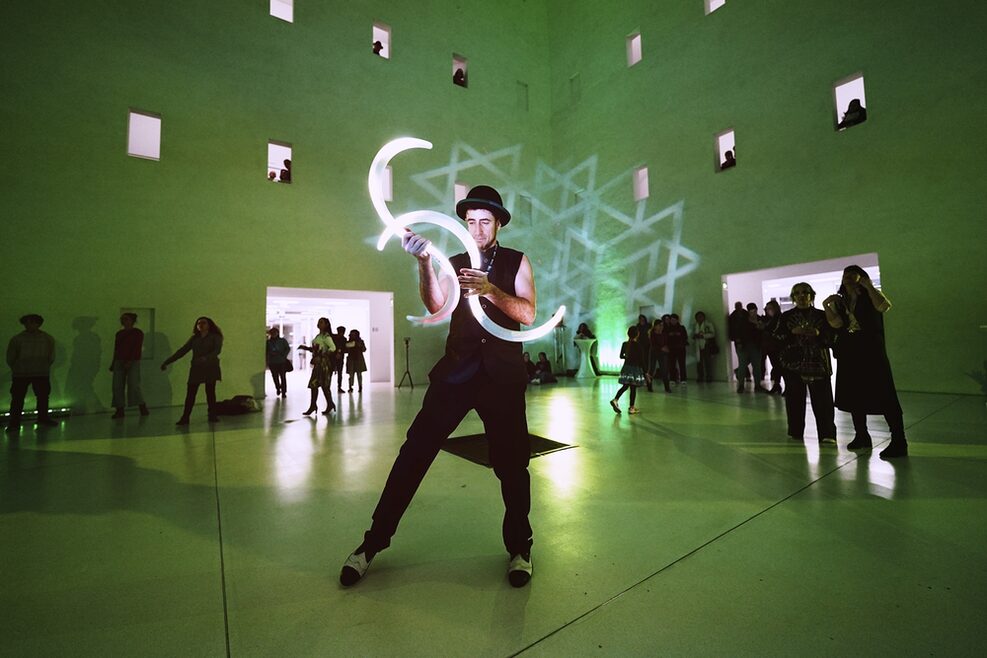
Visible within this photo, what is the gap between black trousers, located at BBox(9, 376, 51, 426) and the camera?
18.9 feet

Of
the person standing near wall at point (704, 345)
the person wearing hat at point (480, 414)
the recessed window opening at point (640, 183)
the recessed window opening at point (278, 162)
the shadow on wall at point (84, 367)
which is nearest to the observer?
the person wearing hat at point (480, 414)

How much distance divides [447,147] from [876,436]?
32.8ft

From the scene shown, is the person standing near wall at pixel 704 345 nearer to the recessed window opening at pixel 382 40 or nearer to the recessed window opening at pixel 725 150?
the recessed window opening at pixel 725 150

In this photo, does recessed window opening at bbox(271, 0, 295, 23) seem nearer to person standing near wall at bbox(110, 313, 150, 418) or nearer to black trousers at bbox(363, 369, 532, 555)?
person standing near wall at bbox(110, 313, 150, 418)

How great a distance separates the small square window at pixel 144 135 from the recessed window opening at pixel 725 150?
437 inches

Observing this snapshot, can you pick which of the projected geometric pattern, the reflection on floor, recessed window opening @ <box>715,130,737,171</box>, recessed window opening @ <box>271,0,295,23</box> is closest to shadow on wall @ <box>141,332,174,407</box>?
the reflection on floor

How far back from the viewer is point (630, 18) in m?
11.0

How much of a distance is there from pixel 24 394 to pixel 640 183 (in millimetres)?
12359

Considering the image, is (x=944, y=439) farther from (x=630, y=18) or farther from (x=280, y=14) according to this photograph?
(x=280, y=14)

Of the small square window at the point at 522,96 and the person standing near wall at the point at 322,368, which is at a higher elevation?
the small square window at the point at 522,96

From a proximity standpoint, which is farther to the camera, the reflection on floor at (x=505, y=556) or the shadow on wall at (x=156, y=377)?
the shadow on wall at (x=156, y=377)

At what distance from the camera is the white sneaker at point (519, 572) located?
1.72 metres

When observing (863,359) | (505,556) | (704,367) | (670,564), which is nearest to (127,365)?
(505,556)

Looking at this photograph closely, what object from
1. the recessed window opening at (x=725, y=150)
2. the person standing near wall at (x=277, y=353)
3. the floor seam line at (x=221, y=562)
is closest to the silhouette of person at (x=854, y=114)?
the recessed window opening at (x=725, y=150)
